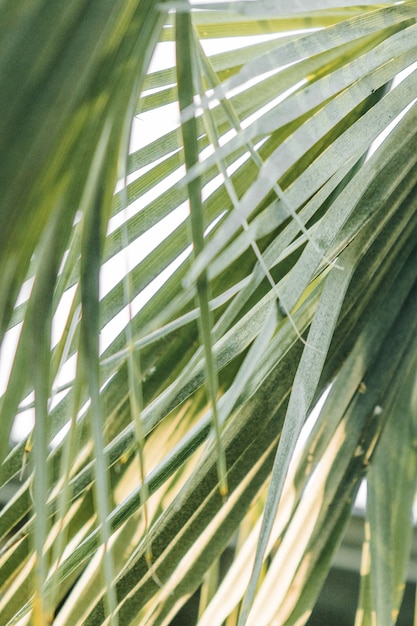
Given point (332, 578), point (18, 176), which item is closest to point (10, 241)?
point (18, 176)

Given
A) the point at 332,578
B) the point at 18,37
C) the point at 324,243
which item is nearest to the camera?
the point at 18,37

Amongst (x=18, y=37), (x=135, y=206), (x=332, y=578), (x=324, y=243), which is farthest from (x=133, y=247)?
(x=332, y=578)

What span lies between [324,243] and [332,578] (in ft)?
2.57

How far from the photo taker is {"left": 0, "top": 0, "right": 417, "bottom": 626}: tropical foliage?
0.26 m

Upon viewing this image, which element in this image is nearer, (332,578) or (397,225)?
(397,225)

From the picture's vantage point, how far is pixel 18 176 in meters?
0.24

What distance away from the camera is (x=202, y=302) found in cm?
27

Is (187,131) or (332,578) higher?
(332,578)

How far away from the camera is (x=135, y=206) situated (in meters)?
0.48

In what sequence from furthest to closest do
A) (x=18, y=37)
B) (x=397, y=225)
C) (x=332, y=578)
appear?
1. (x=332, y=578)
2. (x=397, y=225)
3. (x=18, y=37)

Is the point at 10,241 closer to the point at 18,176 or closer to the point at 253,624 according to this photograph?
the point at 18,176

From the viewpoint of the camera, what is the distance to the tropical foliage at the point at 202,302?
26cm

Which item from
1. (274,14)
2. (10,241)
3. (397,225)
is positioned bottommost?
(10,241)

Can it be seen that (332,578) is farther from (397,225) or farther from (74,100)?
(74,100)
